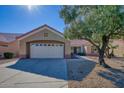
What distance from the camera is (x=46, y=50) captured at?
69.9 feet

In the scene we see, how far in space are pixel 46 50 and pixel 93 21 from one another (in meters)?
11.3

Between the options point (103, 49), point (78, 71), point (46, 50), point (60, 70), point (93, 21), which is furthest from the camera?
point (46, 50)

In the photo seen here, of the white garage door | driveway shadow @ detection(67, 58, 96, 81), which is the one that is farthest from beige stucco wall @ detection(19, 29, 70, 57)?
driveway shadow @ detection(67, 58, 96, 81)

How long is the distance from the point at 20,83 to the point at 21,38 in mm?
13455

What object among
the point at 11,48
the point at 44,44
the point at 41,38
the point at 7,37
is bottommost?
the point at 11,48

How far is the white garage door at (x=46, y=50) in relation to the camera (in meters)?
21.2

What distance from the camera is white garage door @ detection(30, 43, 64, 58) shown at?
69.6 ft

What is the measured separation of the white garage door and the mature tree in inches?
321

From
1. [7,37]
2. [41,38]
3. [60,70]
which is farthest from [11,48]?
[60,70]

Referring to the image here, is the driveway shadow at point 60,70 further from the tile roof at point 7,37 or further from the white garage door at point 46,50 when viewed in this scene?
the tile roof at point 7,37

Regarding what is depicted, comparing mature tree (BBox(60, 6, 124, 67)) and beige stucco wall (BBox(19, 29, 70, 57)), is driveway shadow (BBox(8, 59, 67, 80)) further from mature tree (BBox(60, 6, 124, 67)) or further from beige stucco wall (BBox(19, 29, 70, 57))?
beige stucco wall (BBox(19, 29, 70, 57))

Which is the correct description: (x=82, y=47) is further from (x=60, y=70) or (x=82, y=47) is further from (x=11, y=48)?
(x=60, y=70)

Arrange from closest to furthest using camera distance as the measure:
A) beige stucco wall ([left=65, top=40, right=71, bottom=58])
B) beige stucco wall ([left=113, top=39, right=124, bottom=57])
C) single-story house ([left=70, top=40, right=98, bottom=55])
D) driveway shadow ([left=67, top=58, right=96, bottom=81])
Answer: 1. driveway shadow ([left=67, top=58, right=96, bottom=81])
2. beige stucco wall ([left=65, top=40, right=71, bottom=58])
3. beige stucco wall ([left=113, top=39, right=124, bottom=57])
4. single-story house ([left=70, top=40, right=98, bottom=55])

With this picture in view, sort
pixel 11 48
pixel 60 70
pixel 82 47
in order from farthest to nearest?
pixel 82 47 → pixel 11 48 → pixel 60 70
